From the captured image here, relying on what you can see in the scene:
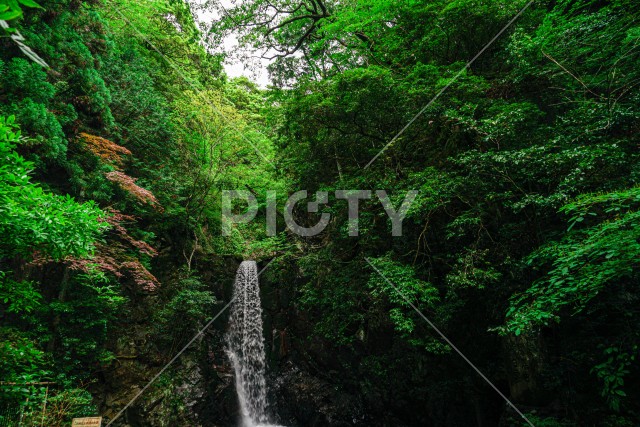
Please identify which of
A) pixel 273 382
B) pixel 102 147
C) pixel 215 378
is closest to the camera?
pixel 102 147

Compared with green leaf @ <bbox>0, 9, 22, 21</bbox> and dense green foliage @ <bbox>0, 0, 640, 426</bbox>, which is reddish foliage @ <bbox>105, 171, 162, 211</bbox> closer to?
dense green foliage @ <bbox>0, 0, 640, 426</bbox>

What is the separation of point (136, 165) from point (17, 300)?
559cm

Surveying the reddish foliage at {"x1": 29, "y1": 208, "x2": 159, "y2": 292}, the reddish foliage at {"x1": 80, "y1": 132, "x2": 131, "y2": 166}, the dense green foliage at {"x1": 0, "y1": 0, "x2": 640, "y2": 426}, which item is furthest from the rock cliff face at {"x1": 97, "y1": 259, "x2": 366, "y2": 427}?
the reddish foliage at {"x1": 80, "y1": 132, "x2": 131, "y2": 166}

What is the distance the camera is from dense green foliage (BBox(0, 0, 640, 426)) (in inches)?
166

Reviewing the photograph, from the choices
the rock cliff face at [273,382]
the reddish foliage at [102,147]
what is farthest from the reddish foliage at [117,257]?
the rock cliff face at [273,382]

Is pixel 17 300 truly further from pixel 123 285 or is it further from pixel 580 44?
pixel 580 44

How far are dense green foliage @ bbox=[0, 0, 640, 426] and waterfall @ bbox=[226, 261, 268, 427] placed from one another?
1.87 m

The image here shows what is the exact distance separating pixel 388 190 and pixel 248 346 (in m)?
7.92

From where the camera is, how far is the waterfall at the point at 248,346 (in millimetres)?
10430

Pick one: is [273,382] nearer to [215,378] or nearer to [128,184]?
[215,378]

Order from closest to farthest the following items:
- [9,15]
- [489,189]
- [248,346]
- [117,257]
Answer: [9,15]
[489,189]
[117,257]
[248,346]

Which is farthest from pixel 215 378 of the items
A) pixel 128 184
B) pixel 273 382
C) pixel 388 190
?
pixel 388 190

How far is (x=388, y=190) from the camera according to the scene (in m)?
6.53

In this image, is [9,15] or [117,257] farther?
[117,257]
